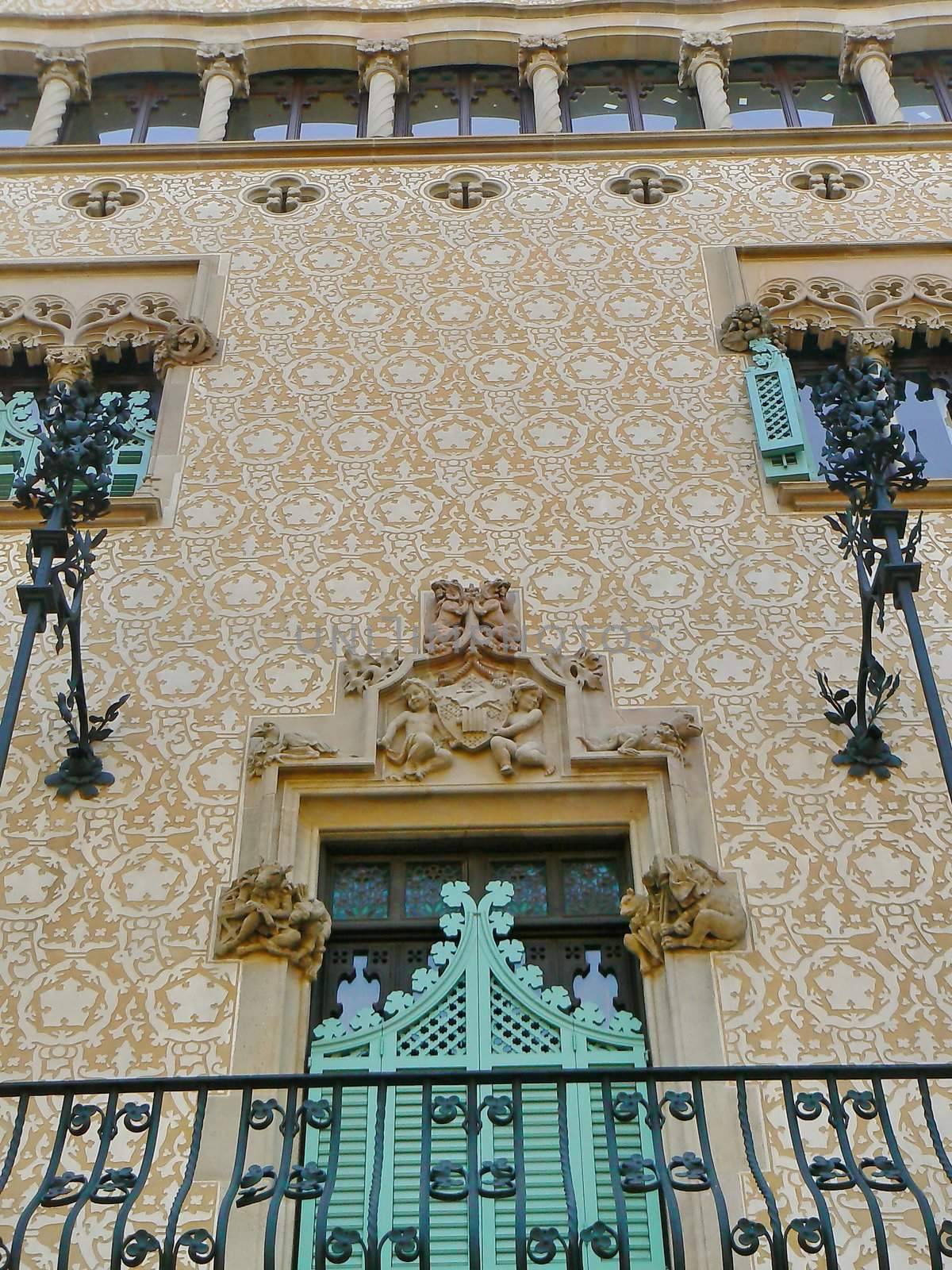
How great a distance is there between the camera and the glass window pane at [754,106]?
32.6 ft

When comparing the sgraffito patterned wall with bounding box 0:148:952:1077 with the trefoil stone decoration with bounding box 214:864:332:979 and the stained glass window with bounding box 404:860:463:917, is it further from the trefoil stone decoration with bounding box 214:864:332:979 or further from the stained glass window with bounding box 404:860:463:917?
the stained glass window with bounding box 404:860:463:917

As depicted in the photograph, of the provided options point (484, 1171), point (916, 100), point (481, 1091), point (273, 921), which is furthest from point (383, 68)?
point (484, 1171)

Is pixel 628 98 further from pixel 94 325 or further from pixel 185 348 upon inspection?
pixel 94 325

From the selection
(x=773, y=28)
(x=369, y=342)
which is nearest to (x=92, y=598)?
(x=369, y=342)

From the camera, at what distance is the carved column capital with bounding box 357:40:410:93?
33.3 feet

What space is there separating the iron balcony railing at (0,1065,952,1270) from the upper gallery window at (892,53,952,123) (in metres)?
6.95

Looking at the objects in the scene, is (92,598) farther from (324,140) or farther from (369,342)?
(324,140)

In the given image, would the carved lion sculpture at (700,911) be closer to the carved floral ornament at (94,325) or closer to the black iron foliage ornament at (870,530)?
the black iron foliage ornament at (870,530)

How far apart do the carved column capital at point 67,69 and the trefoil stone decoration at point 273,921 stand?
645 cm

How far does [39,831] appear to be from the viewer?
5.93 metres

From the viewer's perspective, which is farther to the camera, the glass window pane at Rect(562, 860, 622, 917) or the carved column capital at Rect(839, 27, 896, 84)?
the carved column capital at Rect(839, 27, 896, 84)

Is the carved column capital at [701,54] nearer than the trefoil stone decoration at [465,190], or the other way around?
the trefoil stone decoration at [465,190]

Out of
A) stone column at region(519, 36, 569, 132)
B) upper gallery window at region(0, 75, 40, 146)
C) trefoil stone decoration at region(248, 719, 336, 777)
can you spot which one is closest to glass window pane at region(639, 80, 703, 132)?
stone column at region(519, 36, 569, 132)

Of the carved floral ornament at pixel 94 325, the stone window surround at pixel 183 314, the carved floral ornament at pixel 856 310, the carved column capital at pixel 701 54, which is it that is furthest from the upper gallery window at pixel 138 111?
the carved floral ornament at pixel 856 310
